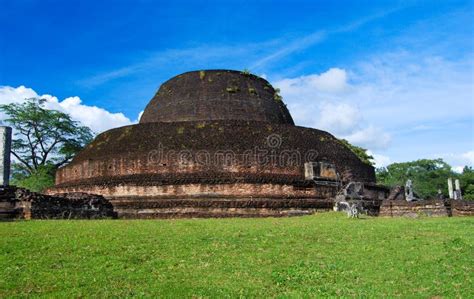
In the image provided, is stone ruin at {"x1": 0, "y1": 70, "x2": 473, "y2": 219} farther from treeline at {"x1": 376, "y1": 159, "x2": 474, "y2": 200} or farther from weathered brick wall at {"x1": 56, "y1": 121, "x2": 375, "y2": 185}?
treeline at {"x1": 376, "y1": 159, "x2": 474, "y2": 200}

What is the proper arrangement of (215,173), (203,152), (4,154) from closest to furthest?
(4,154) → (215,173) → (203,152)

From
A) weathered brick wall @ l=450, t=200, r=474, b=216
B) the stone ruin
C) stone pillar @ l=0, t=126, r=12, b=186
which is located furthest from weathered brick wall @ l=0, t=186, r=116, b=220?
weathered brick wall @ l=450, t=200, r=474, b=216

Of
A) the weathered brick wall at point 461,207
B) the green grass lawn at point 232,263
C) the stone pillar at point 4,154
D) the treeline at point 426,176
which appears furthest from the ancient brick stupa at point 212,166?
the treeline at point 426,176

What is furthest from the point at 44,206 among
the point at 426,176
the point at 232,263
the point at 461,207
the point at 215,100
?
the point at 426,176

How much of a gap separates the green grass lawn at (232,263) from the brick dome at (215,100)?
14309mm

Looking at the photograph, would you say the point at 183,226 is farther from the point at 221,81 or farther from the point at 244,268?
the point at 221,81

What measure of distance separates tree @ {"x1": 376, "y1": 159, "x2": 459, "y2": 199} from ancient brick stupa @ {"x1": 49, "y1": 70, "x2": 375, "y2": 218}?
1548 inches

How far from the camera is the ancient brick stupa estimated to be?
19562 millimetres

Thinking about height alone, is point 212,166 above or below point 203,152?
below

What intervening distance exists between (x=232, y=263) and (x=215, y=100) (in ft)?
59.0

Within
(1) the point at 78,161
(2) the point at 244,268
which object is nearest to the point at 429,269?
(2) the point at 244,268

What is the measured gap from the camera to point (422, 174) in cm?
6462

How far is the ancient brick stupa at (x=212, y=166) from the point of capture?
19.6 meters

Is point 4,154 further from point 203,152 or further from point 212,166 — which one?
point 212,166
